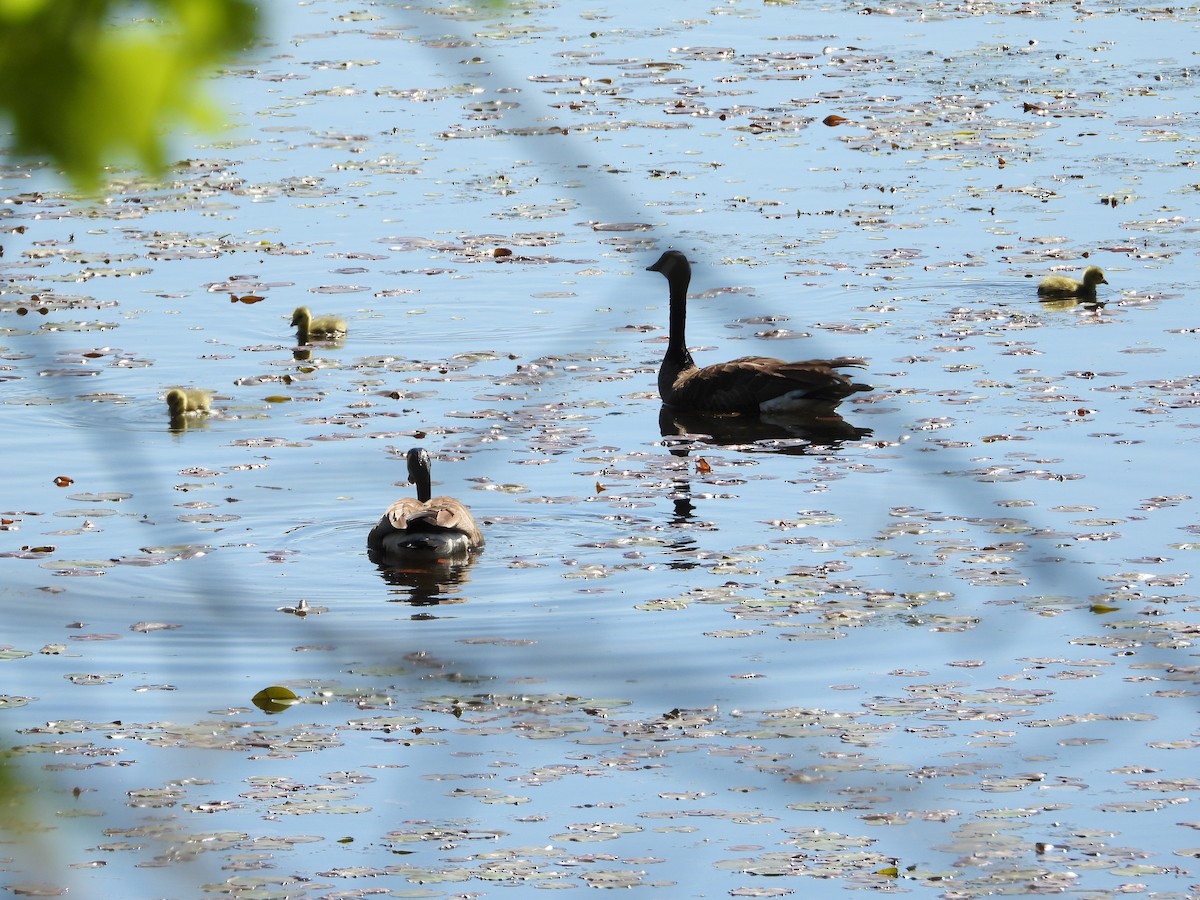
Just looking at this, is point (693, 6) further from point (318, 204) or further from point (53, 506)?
point (53, 506)

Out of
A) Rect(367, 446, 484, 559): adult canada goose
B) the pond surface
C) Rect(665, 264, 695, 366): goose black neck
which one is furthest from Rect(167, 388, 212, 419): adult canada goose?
Rect(665, 264, 695, 366): goose black neck

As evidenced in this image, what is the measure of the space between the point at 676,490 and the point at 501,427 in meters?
1.51

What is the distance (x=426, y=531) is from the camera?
31.2ft

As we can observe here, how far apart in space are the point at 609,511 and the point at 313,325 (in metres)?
4.24

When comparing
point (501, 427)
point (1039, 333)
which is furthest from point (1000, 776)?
point (1039, 333)

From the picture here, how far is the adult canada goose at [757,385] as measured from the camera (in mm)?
12680

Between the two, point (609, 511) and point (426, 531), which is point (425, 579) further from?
point (609, 511)

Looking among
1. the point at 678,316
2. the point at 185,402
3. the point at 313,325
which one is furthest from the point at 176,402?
the point at 678,316

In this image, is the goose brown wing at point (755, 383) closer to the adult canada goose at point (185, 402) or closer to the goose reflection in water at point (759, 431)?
the goose reflection in water at point (759, 431)

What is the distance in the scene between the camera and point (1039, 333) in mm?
14000

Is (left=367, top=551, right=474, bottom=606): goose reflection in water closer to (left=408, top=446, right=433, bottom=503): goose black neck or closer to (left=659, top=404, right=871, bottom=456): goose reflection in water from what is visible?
(left=408, top=446, right=433, bottom=503): goose black neck

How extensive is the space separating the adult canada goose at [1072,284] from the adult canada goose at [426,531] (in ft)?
19.8

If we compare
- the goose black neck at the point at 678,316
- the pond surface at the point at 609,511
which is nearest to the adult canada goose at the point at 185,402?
the pond surface at the point at 609,511

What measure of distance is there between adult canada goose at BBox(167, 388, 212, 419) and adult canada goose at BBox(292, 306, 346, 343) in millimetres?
1632
